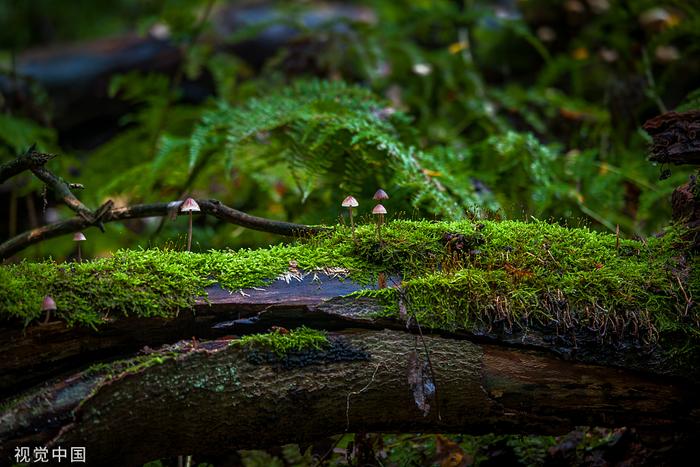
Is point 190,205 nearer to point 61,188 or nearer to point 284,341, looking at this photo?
point 61,188

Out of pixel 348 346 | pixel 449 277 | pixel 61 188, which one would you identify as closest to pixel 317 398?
pixel 348 346

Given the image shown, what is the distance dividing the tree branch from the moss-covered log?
2.39ft

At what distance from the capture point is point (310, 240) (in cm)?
279

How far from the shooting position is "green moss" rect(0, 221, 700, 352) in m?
2.32

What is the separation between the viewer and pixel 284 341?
91.7 inches

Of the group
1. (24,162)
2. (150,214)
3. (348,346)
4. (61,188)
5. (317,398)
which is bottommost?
(317,398)

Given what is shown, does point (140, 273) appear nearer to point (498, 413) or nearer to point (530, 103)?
point (498, 413)

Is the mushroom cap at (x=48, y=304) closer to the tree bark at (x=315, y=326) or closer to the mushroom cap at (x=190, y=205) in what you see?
the tree bark at (x=315, y=326)

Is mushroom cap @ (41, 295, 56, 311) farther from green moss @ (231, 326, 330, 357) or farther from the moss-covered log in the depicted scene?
green moss @ (231, 326, 330, 357)

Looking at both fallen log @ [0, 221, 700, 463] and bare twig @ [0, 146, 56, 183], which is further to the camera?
bare twig @ [0, 146, 56, 183]

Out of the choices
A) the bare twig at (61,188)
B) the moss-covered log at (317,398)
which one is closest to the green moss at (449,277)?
the moss-covered log at (317,398)

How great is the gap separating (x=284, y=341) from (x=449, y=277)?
30.7 inches

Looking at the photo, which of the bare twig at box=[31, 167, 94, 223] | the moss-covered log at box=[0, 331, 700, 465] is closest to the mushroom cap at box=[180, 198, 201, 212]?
the bare twig at box=[31, 167, 94, 223]

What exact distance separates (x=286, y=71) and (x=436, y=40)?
82.4 inches
